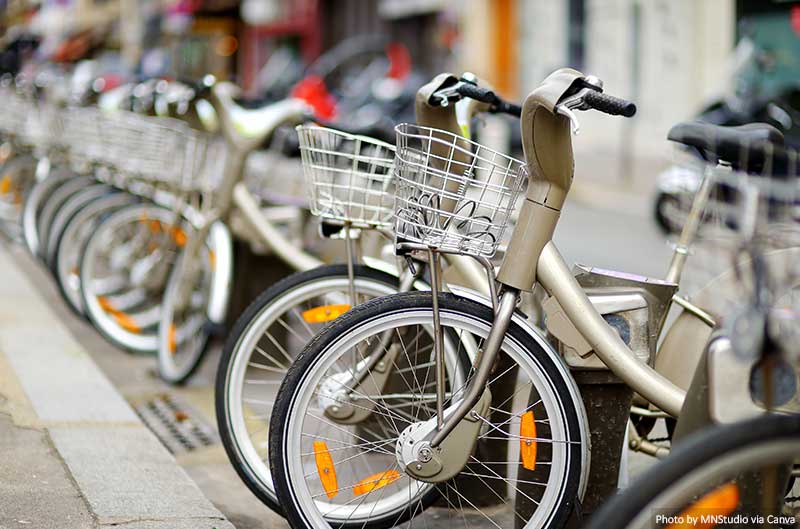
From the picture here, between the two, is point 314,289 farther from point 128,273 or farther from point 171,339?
point 128,273

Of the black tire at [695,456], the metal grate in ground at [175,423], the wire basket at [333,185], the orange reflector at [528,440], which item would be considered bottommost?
the metal grate in ground at [175,423]

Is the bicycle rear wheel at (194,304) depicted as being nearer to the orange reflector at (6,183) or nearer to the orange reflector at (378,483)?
the orange reflector at (378,483)

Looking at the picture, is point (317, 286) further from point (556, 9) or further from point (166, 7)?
point (166, 7)

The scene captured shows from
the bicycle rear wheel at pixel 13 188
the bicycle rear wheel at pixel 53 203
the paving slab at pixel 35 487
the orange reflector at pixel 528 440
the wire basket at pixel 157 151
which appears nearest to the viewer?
the orange reflector at pixel 528 440

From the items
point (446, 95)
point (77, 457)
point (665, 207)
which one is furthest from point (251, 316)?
point (665, 207)

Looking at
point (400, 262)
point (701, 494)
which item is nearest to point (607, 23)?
point (400, 262)

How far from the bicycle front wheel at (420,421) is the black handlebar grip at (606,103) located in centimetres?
56

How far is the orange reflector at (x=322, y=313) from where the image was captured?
3853 millimetres

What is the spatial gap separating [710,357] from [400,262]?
1417 millimetres

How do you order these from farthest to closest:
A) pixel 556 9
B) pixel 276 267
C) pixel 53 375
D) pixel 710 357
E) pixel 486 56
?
pixel 486 56, pixel 556 9, pixel 276 267, pixel 53 375, pixel 710 357

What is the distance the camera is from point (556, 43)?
80.9 ft

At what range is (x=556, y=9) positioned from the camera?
969 inches

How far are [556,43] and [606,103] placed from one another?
22.2 meters

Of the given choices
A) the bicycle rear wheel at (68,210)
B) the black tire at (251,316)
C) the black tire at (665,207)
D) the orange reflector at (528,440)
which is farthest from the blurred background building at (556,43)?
the orange reflector at (528,440)
